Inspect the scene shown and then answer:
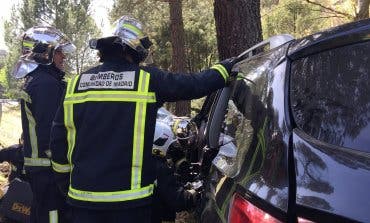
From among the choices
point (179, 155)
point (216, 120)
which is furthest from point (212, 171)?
point (179, 155)

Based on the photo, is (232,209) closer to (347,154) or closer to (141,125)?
(347,154)

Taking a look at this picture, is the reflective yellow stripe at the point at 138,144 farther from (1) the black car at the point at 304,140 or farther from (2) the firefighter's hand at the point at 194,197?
(1) the black car at the point at 304,140

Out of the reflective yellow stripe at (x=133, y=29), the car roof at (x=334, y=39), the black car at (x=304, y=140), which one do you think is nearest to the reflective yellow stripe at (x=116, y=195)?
the black car at (x=304, y=140)

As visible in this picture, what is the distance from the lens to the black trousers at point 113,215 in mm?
3100

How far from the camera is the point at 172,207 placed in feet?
11.0

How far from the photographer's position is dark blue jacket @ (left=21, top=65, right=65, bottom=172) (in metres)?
4.41

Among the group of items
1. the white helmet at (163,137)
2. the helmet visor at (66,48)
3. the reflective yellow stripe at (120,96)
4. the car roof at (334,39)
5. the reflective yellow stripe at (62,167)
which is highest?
the helmet visor at (66,48)

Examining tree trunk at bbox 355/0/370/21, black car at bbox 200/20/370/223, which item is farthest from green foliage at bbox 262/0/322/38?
black car at bbox 200/20/370/223

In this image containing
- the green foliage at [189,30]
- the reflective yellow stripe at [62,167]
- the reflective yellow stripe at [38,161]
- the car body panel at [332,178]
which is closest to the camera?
the car body panel at [332,178]

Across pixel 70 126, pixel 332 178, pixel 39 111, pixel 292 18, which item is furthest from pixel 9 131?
pixel 332 178

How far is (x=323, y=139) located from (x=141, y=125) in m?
1.46

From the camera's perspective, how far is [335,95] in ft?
6.52

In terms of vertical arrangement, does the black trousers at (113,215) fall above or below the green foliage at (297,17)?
below

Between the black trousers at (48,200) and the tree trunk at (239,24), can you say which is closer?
the black trousers at (48,200)
